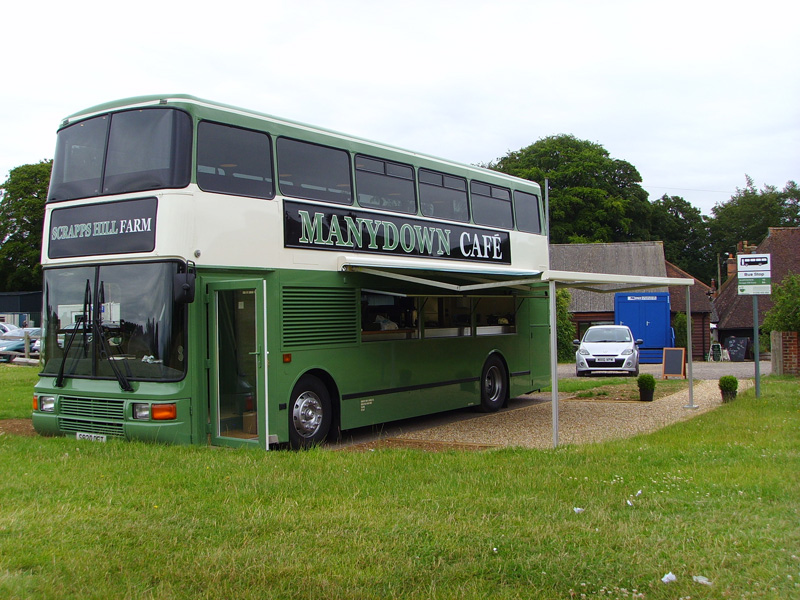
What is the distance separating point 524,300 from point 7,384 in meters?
13.1

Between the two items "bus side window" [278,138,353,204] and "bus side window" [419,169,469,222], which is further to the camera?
"bus side window" [419,169,469,222]

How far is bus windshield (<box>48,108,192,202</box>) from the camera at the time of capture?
9.83m

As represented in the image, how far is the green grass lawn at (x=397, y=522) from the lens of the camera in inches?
201

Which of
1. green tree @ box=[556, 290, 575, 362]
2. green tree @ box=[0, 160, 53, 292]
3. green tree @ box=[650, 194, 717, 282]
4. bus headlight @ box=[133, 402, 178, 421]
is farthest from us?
green tree @ box=[650, 194, 717, 282]

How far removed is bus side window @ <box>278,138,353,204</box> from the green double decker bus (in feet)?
0.09

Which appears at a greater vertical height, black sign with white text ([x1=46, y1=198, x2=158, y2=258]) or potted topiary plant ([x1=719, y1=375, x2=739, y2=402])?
black sign with white text ([x1=46, y1=198, x2=158, y2=258])

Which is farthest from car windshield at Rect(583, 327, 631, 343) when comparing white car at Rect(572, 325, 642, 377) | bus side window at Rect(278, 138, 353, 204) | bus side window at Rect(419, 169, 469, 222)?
bus side window at Rect(278, 138, 353, 204)

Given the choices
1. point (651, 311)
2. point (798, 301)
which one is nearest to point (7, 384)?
point (798, 301)

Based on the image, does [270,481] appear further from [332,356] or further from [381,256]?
[381,256]

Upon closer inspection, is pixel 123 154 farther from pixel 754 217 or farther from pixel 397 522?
pixel 754 217

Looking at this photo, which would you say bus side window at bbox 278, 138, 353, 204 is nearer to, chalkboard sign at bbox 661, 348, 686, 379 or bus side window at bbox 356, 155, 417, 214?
bus side window at bbox 356, 155, 417, 214

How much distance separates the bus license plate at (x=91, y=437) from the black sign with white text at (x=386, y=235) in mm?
3356

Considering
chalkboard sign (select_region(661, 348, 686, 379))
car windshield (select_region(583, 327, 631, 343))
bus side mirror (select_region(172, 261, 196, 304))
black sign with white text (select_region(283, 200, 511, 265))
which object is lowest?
chalkboard sign (select_region(661, 348, 686, 379))

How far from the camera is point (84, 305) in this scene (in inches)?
405
